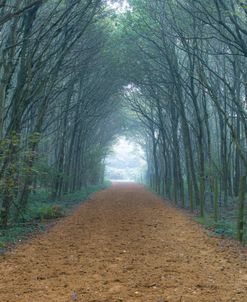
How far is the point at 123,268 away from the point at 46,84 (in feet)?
29.3

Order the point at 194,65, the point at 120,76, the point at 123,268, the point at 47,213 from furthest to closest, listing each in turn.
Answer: the point at 120,76 → the point at 194,65 → the point at 47,213 → the point at 123,268

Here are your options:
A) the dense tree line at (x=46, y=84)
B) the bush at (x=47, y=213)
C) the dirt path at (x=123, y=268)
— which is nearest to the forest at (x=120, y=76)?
the dense tree line at (x=46, y=84)

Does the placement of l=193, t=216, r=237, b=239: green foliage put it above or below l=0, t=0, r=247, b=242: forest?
below

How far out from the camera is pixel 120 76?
26953mm

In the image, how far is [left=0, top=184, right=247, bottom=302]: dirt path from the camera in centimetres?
524

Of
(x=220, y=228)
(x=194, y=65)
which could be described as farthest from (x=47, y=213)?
(x=194, y=65)

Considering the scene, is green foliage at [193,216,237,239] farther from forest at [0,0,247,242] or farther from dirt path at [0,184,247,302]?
dirt path at [0,184,247,302]

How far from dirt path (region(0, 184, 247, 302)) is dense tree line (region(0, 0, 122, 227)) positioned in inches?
86.1

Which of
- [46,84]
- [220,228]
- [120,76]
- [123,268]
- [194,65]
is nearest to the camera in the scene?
[123,268]

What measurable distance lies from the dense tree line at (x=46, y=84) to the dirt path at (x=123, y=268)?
2.19m

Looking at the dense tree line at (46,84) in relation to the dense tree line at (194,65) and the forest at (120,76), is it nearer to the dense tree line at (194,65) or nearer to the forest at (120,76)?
the forest at (120,76)

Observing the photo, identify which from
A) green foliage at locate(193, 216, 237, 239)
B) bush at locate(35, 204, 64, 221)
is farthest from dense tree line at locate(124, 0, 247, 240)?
bush at locate(35, 204, 64, 221)

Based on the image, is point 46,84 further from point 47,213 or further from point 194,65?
point 194,65

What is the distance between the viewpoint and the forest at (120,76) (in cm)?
1084
